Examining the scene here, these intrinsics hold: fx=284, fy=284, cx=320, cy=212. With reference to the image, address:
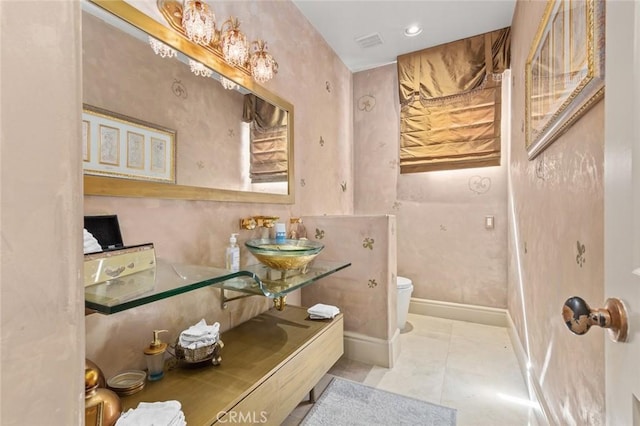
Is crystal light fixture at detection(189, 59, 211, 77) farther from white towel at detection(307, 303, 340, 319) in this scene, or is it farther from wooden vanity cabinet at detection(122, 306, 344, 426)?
white towel at detection(307, 303, 340, 319)

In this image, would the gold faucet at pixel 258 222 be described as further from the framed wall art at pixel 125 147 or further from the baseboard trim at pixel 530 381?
the baseboard trim at pixel 530 381

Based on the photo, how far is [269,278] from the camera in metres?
1.45

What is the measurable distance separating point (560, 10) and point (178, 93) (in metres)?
1.59

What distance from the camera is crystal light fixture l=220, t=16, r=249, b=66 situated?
1.45 m

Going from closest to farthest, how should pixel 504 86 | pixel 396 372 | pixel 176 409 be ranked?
1. pixel 176 409
2. pixel 396 372
3. pixel 504 86

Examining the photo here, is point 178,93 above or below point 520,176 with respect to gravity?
above

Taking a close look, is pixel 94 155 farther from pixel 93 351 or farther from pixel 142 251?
pixel 93 351

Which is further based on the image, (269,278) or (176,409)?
(269,278)

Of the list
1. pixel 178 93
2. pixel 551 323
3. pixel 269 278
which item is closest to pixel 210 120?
pixel 178 93

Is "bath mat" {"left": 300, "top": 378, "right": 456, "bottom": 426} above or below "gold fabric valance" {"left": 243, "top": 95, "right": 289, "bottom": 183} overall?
below

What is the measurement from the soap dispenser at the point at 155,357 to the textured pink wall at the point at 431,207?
2.44 metres

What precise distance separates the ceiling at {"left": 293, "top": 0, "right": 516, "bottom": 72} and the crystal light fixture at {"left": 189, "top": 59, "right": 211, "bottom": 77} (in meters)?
1.22

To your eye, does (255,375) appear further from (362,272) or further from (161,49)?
(161,49)

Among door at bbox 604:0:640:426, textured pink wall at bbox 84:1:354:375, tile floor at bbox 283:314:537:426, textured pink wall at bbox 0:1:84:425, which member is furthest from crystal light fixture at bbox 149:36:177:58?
tile floor at bbox 283:314:537:426
